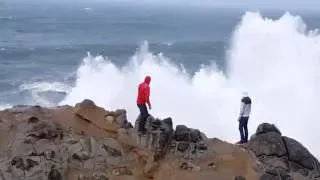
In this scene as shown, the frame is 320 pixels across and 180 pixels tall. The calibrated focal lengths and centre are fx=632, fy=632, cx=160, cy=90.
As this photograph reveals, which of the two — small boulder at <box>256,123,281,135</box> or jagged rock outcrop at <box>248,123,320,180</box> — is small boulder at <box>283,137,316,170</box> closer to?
jagged rock outcrop at <box>248,123,320,180</box>

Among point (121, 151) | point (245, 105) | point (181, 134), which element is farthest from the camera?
point (245, 105)

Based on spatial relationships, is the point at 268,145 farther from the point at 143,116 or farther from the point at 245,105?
the point at 143,116

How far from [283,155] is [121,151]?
3.91 m

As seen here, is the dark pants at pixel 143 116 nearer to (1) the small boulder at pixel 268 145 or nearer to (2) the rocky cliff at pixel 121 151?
(2) the rocky cliff at pixel 121 151

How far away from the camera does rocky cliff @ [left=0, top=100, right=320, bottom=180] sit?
13.6 meters

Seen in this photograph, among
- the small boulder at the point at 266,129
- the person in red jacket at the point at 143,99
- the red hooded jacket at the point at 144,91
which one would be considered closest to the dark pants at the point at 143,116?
the person in red jacket at the point at 143,99

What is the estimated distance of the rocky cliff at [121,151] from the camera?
13594mm

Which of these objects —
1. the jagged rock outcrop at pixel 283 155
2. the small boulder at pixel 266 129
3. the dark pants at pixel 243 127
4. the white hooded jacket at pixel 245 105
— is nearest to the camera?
the jagged rock outcrop at pixel 283 155

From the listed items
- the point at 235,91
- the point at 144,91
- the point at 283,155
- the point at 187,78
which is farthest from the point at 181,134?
the point at 187,78

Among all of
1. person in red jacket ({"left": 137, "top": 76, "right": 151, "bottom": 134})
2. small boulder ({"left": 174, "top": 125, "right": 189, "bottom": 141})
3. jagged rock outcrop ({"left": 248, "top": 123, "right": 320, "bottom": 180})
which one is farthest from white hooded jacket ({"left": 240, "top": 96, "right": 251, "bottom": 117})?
person in red jacket ({"left": 137, "top": 76, "right": 151, "bottom": 134})

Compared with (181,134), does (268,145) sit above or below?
below

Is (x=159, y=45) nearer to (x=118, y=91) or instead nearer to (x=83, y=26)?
(x=83, y=26)

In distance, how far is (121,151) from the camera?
14359 millimetres

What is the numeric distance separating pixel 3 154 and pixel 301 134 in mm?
19318
